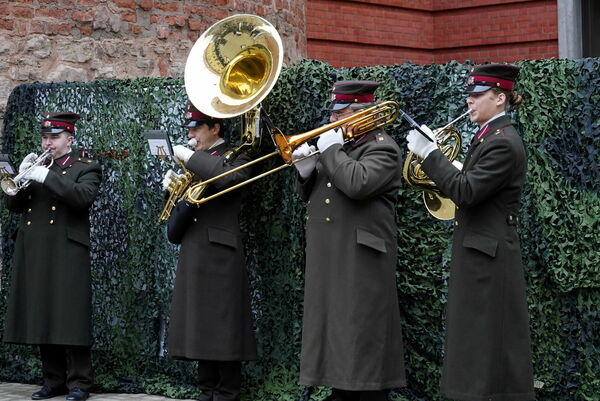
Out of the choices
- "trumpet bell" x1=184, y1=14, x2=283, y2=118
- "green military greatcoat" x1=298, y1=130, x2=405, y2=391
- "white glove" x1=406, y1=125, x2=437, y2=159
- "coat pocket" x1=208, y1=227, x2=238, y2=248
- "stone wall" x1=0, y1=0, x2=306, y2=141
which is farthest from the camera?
"stone wall" x1=0, y1=0, x2=306, y2=141

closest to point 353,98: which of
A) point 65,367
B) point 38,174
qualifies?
point 38,174

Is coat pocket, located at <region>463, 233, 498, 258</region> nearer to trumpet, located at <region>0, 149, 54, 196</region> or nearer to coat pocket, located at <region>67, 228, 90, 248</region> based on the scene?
coat pocket, located at <region>67, 228, 90, 248</region>

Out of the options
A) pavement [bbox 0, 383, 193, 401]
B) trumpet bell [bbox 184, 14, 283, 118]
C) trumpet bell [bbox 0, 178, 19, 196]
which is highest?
trumpet bell [bbox 184, 14, 283, 118]

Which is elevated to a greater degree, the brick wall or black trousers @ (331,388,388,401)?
the brick wall

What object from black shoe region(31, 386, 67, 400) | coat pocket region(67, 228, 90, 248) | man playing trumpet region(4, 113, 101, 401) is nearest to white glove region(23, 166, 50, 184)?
man playing trumpet region(4, 113, 101, 401)

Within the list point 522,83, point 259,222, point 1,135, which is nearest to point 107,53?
point 1,135

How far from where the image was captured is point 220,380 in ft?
24.1

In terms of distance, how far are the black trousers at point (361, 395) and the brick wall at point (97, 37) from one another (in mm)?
4277

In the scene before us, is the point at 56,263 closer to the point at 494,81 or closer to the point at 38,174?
the point at 38,174

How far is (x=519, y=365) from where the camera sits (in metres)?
5.76

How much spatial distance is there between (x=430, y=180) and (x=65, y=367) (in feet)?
10.7

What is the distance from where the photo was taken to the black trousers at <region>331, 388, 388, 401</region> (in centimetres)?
637

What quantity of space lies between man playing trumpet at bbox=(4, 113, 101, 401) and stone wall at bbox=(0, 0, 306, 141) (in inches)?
60.3

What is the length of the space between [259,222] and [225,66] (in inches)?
41.1
